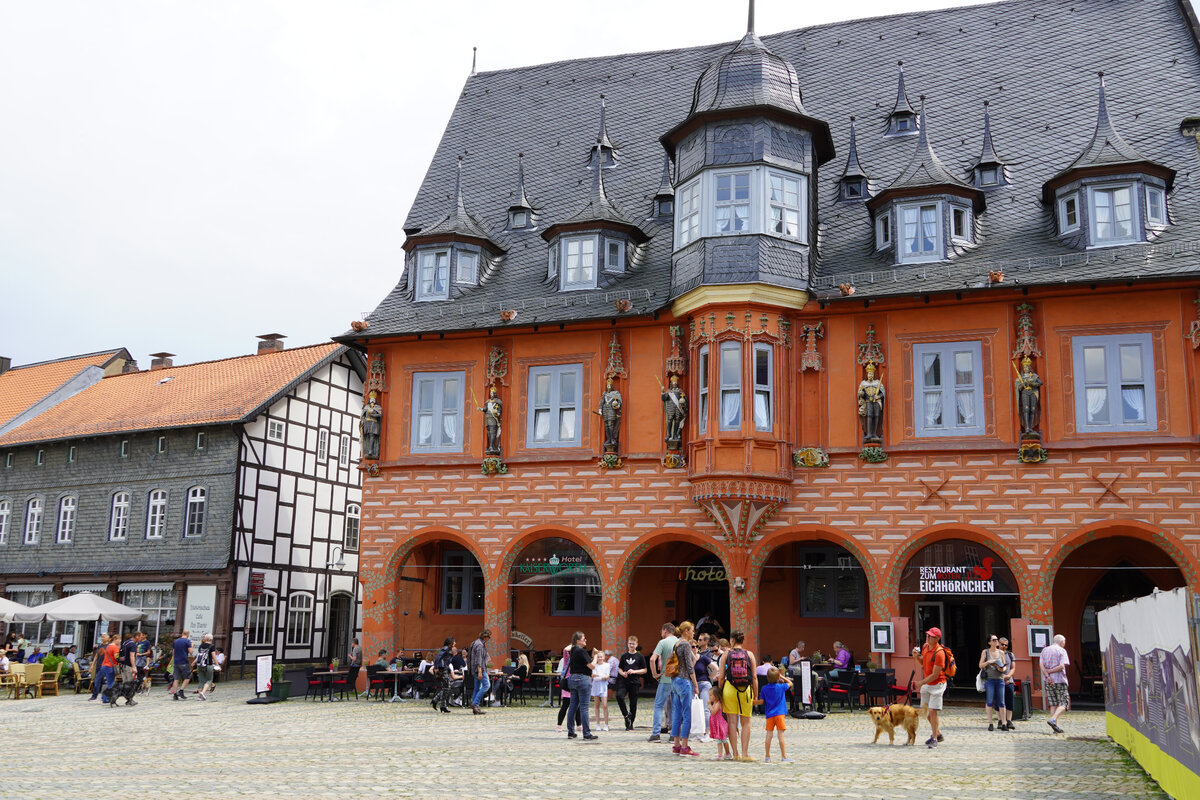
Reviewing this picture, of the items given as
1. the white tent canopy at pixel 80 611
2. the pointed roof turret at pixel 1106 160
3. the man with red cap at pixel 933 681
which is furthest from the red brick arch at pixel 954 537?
the white tent canopy at pixel 80 611

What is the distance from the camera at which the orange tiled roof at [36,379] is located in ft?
138

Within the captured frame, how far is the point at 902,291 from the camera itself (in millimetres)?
23094

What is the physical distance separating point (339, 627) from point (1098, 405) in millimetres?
23740

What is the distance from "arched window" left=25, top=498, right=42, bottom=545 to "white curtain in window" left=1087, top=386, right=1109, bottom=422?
3071 cm

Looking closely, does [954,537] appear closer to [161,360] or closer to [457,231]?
[457,231]

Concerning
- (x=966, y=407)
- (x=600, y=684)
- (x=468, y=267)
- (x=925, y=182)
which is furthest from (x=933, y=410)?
(x=468, y=267)

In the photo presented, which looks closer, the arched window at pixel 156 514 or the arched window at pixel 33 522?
the arched window at pixel 156 514

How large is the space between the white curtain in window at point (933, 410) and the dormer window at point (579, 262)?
789cm

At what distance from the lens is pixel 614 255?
26609 mm

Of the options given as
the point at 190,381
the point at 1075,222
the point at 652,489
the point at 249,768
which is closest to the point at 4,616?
the point at 190,381

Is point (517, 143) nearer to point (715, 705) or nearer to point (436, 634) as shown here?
point (436, 634)

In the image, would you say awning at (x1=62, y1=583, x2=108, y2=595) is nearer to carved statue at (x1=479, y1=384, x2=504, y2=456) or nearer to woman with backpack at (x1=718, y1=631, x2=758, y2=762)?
carved statue at (x1=479, y1=384, x2=504, y2=456)

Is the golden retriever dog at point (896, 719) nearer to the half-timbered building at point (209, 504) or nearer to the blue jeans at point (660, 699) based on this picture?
the blue jeans at point (660, 699)

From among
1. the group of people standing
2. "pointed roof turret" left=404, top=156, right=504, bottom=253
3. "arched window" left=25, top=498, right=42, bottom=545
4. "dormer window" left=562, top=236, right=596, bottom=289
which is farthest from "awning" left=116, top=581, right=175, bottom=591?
the group of people standing
